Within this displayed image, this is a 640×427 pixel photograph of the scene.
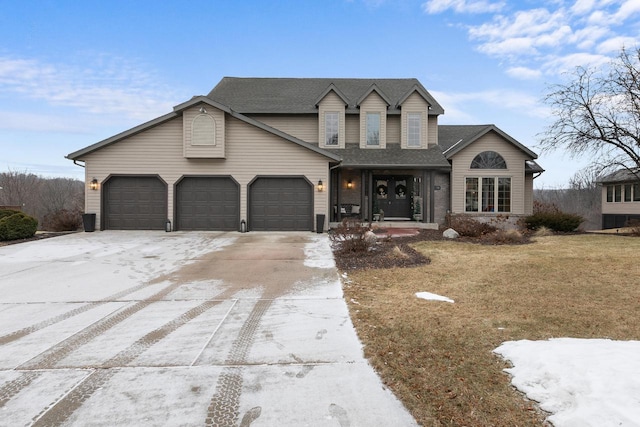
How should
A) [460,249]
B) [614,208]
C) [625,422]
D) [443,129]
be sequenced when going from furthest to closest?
1. [614,208]
2. [443,129]
3. [460,249]
4. [625,422]

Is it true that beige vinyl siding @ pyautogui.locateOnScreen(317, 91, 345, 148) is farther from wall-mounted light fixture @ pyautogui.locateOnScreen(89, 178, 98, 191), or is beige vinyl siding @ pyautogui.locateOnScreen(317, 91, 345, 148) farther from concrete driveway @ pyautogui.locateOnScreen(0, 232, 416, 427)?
concrete driveway @ pyautogui.locateOnScreen(0, 232, 416, 427)

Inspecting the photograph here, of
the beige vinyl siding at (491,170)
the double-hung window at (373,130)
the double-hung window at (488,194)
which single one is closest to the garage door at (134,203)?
the double-hung window at (373,130)

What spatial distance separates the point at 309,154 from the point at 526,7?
1132 cm

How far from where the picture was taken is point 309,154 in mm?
15227

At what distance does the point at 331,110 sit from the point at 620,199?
23.8 meters

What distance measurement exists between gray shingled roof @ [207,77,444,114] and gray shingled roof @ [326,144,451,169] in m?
2.14

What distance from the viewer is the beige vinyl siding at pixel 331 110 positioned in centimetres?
1806

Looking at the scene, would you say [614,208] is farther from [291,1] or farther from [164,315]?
[164,315]

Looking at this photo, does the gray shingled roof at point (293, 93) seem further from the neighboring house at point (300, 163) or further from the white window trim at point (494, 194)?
the white window trim at point (494, 194)

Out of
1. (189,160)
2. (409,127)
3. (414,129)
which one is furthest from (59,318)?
(414,129)

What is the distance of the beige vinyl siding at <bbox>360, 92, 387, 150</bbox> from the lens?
18297 mm

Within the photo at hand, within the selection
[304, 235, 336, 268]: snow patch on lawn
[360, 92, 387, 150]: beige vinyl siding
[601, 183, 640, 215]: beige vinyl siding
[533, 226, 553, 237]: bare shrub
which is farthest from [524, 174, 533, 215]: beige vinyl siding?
[304, 235, 336, 268]: snow patch on lawn

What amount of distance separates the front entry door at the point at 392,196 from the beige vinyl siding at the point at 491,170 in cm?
254

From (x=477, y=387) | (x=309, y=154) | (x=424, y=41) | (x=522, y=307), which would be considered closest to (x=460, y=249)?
(x=522, y=307)
